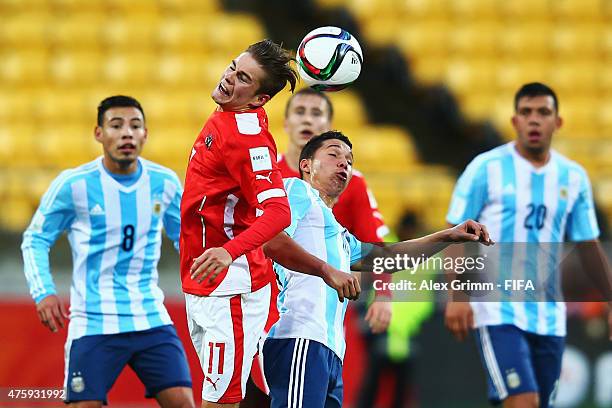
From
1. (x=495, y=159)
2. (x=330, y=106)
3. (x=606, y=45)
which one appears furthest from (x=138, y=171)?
(x=606, y=45)

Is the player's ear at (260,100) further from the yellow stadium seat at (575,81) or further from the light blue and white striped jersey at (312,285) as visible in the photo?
the yellow stadium seat at (575,81)

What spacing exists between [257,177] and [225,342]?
2.63ft

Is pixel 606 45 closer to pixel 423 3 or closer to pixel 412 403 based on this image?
pixel 423 3

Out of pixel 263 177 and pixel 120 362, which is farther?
pixel 120 362

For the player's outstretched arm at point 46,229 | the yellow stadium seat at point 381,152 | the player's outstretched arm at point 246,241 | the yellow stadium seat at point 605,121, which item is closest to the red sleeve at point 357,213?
the player's outstretched arm at point 46,229

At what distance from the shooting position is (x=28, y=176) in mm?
11367

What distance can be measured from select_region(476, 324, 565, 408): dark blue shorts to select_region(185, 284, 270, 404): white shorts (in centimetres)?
206

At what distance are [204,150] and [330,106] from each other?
2.32 meters

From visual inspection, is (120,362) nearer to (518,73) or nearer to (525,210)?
(525,210)

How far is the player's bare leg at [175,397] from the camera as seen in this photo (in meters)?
6.46

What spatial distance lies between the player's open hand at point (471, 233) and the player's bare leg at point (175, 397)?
6.65ft

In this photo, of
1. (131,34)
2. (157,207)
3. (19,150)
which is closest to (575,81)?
(131,34)

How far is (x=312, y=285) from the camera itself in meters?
5.50

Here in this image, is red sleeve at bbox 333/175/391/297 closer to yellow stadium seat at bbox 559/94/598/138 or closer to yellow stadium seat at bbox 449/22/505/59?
yellow stadium seat at bbox 559/94/598/138
